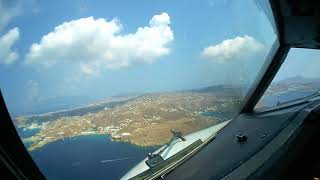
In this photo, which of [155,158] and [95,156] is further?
[95,156]

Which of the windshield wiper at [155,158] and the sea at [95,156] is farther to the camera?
the sea at [95,156]

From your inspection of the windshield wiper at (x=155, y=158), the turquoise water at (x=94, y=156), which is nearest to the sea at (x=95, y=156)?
the turquoise water at (x=94, y=156)

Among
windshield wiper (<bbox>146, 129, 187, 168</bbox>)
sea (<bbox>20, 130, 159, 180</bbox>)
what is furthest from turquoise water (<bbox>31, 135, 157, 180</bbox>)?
windshield wiper (<bbox>146, 129, 187, 168</bbox>)

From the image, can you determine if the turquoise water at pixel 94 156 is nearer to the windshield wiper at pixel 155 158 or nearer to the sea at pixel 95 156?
the sea at pixel 95 156

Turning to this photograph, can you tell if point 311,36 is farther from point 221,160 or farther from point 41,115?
point 41,115

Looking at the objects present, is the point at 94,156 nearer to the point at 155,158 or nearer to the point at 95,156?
the point at 95,156

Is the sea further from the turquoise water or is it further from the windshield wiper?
the windshield wiper

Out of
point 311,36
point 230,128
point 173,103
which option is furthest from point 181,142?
point 311,36

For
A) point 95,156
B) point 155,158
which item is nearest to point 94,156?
point 95,156
